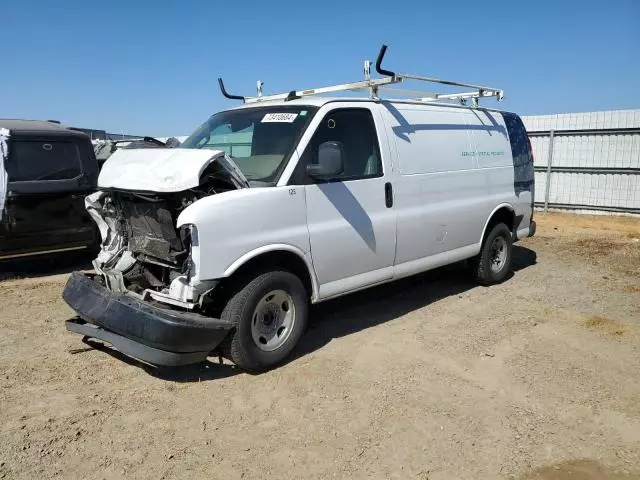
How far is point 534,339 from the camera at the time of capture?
519 centimetres

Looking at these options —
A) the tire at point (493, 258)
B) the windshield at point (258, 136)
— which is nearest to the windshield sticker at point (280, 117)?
the windshield at point (258, 136)

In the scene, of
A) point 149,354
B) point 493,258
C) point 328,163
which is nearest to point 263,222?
point 328,163

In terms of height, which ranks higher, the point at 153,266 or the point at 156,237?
the point at 156,237

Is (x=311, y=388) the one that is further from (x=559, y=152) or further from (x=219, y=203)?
(x=559, y=152)

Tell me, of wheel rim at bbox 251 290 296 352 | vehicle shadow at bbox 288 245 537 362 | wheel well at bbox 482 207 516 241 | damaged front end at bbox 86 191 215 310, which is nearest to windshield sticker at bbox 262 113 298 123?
damaged front end at bbox 86 191 215 310

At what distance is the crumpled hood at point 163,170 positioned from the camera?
12.8 ft

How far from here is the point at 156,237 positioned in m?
4.40

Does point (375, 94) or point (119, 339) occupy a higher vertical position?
point (375, 94)

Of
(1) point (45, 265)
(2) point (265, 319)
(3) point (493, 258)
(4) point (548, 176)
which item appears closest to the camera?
(2) point (265, 319)

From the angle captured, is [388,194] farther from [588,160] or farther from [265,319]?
[588,160]

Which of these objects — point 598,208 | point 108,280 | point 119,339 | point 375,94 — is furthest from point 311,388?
point 598,208

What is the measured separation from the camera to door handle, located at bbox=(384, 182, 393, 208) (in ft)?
17.1

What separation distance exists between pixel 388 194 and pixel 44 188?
16.5ft

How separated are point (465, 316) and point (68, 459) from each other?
163 inches
